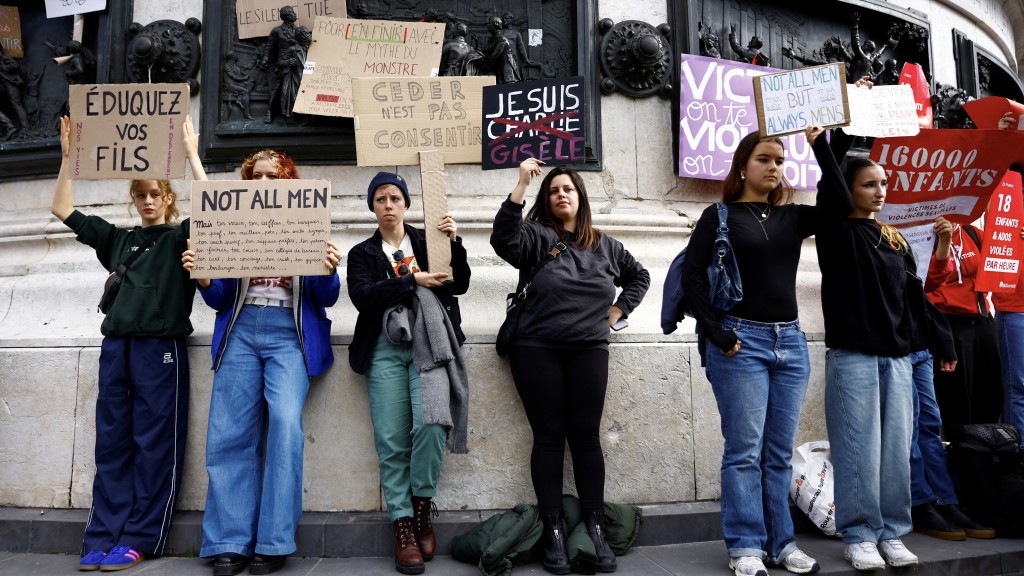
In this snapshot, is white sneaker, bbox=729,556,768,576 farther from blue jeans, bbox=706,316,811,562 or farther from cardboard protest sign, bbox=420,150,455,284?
cardboard protest sign, bbox=420,150,455,284

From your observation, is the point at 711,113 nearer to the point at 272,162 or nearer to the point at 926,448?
the point at 926,448

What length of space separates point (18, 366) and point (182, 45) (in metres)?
2.47

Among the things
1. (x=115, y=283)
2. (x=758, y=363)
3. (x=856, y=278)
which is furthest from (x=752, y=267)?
(x=115, y=283)

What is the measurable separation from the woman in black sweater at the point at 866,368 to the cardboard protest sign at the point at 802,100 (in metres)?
0.15

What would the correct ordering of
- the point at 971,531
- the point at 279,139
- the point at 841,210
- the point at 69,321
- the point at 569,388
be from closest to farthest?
the point at 841,210 → the point at 569,388 → the point at 971,531 → the point at 69,321 → the point at 279,139

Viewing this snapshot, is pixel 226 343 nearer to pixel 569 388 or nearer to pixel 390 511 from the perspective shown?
pixel 390 511

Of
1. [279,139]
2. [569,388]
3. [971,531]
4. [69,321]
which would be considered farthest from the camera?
[279,139]

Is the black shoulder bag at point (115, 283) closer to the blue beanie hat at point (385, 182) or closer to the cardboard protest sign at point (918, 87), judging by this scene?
the blue beanie hat at point (385, 182)

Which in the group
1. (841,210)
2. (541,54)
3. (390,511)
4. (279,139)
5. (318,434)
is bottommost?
(390,511)

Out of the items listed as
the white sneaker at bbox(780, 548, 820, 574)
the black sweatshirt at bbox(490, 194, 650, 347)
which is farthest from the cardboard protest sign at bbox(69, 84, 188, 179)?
the white sneaker at bbox(780, 548, 820, 574)

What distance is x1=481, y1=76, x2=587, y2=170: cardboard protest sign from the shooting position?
4.02 m

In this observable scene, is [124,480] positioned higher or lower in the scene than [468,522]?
higher

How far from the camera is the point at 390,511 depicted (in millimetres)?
3740

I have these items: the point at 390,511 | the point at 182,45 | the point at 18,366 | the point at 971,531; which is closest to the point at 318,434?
the point at 390,511
